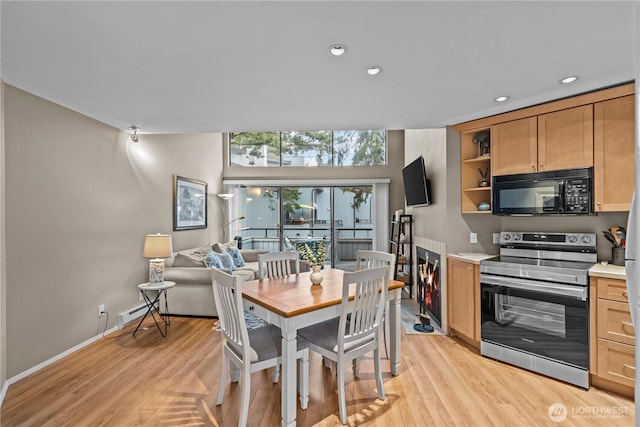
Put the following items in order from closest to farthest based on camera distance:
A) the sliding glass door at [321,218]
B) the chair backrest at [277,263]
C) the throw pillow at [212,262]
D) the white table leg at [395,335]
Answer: the white table leg at [395,335] < the chair backrest at [277,263] < the throw pillow at [212,262] < the sliding glass door at [321,218]

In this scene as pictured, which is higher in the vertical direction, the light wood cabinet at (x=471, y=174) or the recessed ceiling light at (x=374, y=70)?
the recessed ceiling light at (x=374, y=70)

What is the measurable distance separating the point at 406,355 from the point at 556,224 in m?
1.96

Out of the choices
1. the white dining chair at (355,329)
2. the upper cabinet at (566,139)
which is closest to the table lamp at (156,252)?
the white dining chair at (355,329)

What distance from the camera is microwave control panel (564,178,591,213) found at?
8.39 ft

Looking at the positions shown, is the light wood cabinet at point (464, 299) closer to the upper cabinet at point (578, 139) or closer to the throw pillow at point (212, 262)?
the upper cabinet at point (578, 139)

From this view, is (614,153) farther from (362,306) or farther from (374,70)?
(362,306)

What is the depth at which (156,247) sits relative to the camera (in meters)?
3.63

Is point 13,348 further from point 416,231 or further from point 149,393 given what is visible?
point 416,231

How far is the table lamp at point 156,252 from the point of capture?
3602 mm

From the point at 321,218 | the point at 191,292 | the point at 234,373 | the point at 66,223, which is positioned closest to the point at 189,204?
the point at 191,292

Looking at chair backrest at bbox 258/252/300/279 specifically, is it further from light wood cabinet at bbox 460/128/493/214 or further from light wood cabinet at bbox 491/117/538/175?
light wood cabinet at bbox 491/117/538/175

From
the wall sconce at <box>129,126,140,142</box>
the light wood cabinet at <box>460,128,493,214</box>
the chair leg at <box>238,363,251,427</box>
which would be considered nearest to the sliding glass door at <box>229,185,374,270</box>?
the wall sconce at <box>129,126,140,142</box>

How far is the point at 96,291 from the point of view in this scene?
3.33 metres

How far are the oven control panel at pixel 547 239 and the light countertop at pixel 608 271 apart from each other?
0.32 metres
